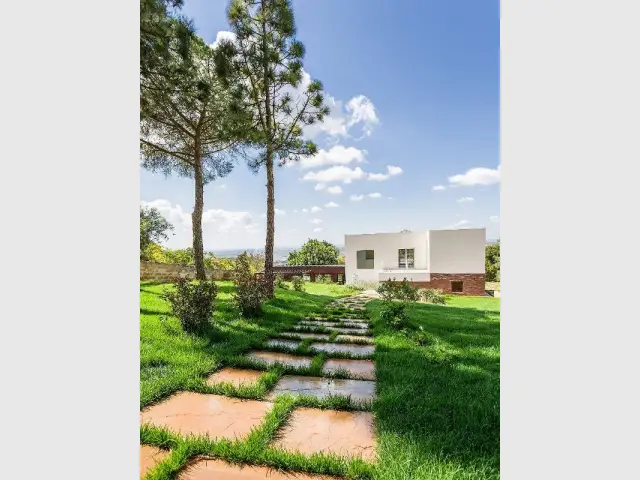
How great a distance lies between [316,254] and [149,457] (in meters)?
11.8

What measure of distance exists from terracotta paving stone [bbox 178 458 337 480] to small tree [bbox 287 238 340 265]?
11.1 meters

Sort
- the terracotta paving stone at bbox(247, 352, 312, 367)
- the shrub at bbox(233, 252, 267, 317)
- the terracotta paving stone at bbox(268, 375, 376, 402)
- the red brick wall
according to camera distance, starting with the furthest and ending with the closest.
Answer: the red brick wall < the shrub at bbox(233, 252, 267, 317) < the terracotta paving stone at bbox(247, 352, 312, 367) < the terracotta paving stone at bbox(268, 375, 376, 402)

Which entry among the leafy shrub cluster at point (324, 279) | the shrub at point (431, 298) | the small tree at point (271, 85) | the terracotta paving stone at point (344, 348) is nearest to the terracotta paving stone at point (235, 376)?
the terracotta paving stone at point (344, 348)

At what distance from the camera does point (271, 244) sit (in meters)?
5.12

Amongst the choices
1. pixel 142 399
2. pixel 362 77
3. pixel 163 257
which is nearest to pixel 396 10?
pixel 362 77

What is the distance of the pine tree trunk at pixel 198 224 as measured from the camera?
5.52 metres

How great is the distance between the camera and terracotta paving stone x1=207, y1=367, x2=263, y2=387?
5.90 feet

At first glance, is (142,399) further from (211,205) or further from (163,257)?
(163,257)

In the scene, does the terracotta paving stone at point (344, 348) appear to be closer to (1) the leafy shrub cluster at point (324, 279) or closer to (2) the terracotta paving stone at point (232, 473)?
(2) the terracotta paving stone at point (232, 473)

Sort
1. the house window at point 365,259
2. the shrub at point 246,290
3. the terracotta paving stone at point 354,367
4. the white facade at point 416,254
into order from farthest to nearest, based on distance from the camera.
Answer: the house window at point 365,259
the white facade at point 416,254
the shrub at point 246,290
the terracotta paving stone at point 354,367

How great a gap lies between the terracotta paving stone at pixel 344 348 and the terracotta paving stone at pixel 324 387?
0.56 m

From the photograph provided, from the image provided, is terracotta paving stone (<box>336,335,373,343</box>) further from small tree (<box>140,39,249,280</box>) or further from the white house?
the white house

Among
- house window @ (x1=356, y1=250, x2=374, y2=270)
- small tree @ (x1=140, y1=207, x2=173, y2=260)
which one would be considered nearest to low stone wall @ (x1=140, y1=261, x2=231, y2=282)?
small tree @ (x1=140, y1=207, x2=173, y2=260)
